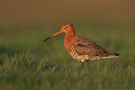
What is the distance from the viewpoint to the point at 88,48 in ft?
39.6

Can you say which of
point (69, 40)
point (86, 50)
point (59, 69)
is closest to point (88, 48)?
point (86, 50)

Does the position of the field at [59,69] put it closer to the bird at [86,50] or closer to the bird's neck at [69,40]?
the bird at [86,50]

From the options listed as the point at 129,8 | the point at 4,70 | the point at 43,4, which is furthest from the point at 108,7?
the point at 4,70

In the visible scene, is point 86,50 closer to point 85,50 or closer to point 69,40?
point 85,50

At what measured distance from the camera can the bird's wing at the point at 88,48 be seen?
39.2ft

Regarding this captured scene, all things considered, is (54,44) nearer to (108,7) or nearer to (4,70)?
(4,70)

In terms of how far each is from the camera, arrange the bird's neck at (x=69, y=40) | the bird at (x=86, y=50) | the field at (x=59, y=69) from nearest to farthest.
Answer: the field at (x=59, y=69) < the bird at (x=86, y=50) < the bird's neck at (x=69, y=40)

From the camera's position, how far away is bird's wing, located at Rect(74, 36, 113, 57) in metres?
11.9

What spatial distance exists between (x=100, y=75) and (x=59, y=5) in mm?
24616

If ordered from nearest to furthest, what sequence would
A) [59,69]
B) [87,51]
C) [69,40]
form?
[59,69] < [87,51] < [69,40]

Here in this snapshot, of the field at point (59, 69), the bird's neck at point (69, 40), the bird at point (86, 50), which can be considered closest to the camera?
the field at point (59, 69)

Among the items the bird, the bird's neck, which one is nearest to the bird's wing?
the bird

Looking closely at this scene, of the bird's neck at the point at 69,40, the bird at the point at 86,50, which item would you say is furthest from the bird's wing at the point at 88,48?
the bird's neck at the point at 69,40

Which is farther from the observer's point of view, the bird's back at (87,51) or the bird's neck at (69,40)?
the bird's neck at (69,40)
